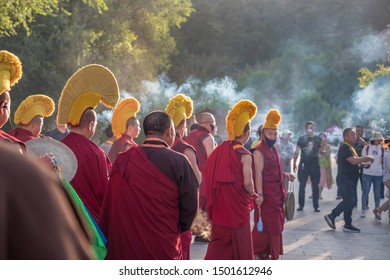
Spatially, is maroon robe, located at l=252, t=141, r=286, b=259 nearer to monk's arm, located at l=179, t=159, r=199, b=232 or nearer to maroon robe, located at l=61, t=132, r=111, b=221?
maroon robe, located at l=61, t=132, r=111, b=221

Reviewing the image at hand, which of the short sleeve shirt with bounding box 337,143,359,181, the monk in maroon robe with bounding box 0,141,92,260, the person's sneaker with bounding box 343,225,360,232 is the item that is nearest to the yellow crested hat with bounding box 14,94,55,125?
the person's sneaker with bounding box 343,225,360,232

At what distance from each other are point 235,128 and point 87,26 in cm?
2358

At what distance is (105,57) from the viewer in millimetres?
31047

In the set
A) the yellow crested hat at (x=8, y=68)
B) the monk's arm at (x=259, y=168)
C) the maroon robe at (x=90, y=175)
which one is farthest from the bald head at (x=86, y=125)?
the monk's arm at (x=259, y=168)

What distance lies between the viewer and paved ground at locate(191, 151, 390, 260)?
9695 mm

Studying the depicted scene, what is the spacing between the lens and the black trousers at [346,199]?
1212 cm

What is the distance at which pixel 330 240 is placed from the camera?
1110 centimetres

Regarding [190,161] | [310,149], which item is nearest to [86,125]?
[190,161]

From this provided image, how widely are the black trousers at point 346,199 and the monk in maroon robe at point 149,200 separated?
7.16 meters

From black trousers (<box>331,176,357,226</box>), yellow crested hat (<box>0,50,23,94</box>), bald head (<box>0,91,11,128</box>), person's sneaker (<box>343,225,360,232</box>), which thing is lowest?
person's sneaker (<box>343,225,360,232</box>)

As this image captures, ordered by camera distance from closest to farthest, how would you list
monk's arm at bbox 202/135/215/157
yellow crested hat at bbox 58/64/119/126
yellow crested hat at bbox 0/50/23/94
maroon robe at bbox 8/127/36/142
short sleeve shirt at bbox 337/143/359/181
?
1. yellow crested hat at bbox 0/50/23/94
2. yellow crested hat at bbox 58/64/119/126
3. maroon robe at bbox 8/127/36/142
4. monk's arm at bbox 202/135/215/157
5. short sleeve shirt at bbox 337/143/359/181

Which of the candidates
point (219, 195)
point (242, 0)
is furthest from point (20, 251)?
point (242, 0)

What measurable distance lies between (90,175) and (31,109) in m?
2.05

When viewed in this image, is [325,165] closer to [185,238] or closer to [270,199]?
[270,199]
